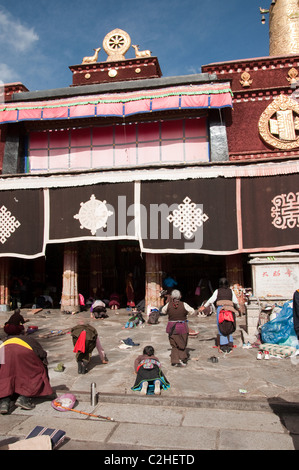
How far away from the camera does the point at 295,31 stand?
22.3m

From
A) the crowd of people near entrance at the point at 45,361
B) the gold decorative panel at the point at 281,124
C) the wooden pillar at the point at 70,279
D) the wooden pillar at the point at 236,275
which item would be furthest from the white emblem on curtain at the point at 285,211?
the wooden pillar at the point at 70,279

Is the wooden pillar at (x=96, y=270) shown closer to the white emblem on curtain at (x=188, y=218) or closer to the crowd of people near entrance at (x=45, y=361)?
the white emblem on curtain at (x=188, y=218)

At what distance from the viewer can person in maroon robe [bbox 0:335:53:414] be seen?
18.2 feet

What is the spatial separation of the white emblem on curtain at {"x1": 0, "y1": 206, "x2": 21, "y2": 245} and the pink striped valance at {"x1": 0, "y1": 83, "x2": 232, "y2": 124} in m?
4.13

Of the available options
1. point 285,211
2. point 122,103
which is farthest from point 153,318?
point 122,103

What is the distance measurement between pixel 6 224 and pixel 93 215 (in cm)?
355

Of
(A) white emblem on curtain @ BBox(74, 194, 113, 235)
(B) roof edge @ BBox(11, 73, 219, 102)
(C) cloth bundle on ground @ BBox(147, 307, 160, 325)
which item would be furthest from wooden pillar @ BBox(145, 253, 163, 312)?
(B) roof edge @ BBox(11, 73, 219, 102)

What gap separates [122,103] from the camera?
49.0 feet

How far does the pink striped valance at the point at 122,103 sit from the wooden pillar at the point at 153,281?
5.91 meters

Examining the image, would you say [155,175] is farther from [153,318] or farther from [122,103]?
[153,318]

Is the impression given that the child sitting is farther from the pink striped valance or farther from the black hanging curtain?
the pink striped valance

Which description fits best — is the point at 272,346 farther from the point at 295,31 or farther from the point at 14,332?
the point at 295,31

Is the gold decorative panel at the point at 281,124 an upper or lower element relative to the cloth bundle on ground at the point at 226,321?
upper

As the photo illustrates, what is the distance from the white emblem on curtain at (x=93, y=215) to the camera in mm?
13586
